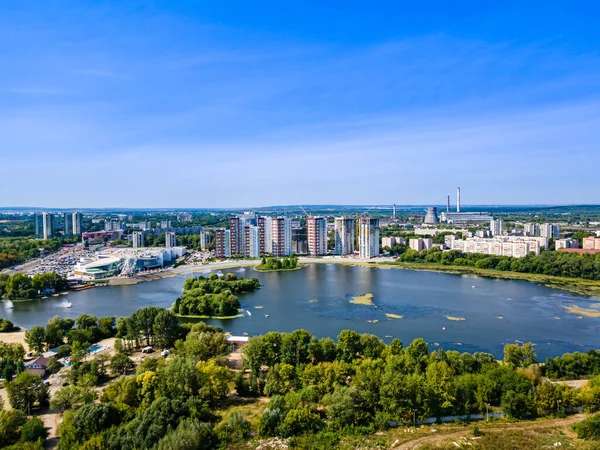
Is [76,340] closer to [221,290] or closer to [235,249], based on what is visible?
[221,290]

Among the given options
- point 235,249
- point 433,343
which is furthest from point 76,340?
point 235,249

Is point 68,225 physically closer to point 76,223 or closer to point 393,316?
point 76,223

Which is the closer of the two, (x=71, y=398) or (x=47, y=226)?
(x=71, y=398)

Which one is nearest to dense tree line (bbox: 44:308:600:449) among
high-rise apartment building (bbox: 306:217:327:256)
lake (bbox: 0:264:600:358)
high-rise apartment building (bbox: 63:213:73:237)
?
lake (bbox: 0:264:600:358)

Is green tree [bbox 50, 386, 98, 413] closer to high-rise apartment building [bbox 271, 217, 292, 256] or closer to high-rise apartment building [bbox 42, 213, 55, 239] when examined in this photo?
high-rise apartment building [bbox 271, 217, 292, 256]

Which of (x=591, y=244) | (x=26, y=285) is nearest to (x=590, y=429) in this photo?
(x=26, y=285)

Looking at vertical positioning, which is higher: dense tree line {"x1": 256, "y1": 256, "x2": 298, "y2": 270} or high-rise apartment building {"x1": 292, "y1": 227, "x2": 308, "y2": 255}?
Answer: high-rise apartment building {"x1": 292, "y1": 227, "x2": 308, "y2": 255}
